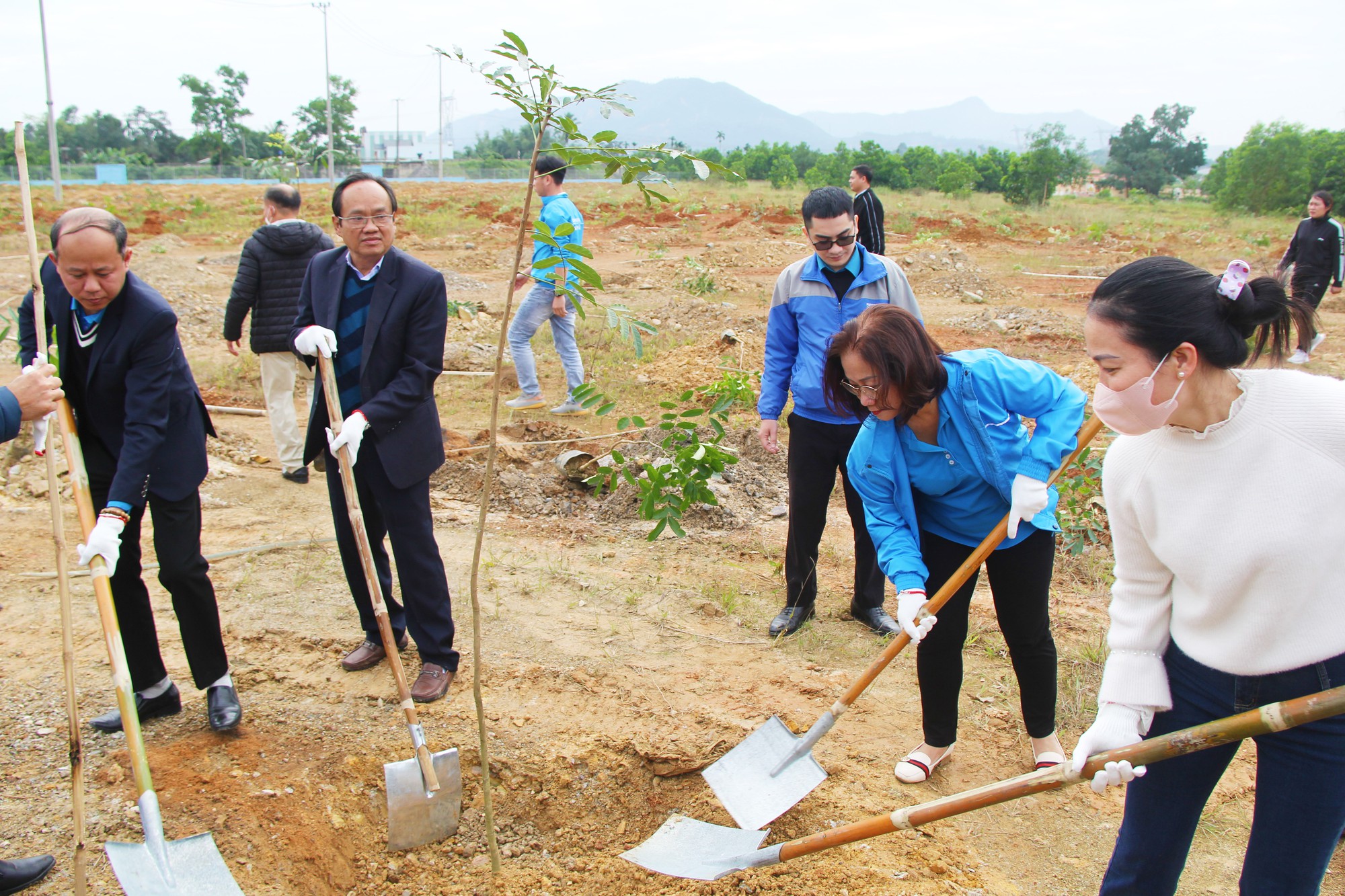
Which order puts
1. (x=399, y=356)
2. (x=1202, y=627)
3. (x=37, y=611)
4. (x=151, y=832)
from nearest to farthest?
(x=1202, y=627)
(x=151, y=832)
(x=399, y=356)
(x=37, y=611)

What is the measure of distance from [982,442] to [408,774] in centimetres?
185

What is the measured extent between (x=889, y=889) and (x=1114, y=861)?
72 centimetres

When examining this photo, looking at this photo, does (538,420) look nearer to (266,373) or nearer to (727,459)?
(266,373)

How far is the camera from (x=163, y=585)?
2.59 meters

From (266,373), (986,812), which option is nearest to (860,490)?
(986,812)

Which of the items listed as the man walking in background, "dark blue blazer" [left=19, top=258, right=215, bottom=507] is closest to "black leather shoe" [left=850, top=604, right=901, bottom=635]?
"dark blue blazer" [left=19, top=258, right=215, bottom=507]

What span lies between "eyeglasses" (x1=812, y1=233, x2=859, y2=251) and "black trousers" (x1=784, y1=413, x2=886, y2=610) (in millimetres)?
633

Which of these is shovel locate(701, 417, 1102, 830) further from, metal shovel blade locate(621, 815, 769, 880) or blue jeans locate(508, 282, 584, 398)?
blue jeans locate(508, 282, 584, 398)

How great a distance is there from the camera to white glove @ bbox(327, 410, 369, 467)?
8.23 ft

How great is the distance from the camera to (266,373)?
5.07 meters

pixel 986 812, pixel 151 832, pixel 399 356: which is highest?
pixel 399 356

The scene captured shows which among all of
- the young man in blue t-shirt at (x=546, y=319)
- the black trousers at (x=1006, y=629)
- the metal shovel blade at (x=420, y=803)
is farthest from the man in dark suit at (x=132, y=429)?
the young man in blue t-shirt at (x=546, y=319)

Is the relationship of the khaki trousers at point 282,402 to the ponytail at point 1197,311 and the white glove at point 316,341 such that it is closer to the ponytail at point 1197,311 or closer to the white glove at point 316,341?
the white glove at point 316,341

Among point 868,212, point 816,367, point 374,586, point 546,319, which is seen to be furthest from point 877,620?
point 868,212
